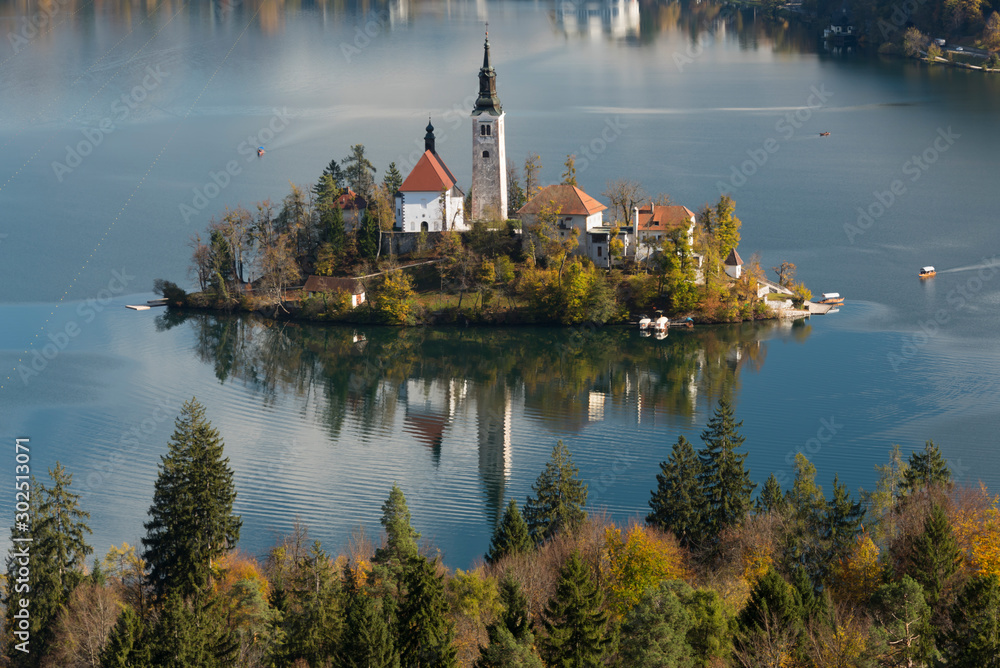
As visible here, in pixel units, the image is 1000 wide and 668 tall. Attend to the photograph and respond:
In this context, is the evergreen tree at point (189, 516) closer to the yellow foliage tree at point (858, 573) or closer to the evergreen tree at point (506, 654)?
the evergreen tree at point (506, 654)

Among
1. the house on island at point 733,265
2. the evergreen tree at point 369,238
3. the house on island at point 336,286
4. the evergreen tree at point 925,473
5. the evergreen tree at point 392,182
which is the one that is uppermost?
the evergreen tree at point 392,182

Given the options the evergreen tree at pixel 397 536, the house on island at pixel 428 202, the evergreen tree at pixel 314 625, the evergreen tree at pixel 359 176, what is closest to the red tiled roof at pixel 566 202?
the house on island at pixel 428 202

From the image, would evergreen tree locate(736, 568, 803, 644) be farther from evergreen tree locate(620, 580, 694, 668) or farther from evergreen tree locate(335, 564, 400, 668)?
evergreen tree locate(335, 564, 400, 668)

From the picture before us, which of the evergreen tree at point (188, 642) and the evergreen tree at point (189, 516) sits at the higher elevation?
the evergreen tree at point (189, 516)

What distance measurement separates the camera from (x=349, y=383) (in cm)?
6025

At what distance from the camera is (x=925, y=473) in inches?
1540

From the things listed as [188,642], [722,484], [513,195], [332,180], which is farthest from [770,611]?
[332,180]

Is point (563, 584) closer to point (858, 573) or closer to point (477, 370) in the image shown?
point (858, 573)

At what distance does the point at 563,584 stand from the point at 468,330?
34.5m

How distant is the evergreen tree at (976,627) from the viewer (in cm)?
2861

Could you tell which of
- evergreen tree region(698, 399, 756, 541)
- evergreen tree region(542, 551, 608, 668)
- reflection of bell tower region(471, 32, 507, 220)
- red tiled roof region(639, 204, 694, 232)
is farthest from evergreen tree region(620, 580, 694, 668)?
reflection of bell tower region(471, 32, 507, 220)

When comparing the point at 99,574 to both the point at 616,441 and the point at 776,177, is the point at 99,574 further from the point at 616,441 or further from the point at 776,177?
the point at 776,177

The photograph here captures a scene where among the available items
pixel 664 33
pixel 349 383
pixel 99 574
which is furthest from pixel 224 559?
pixel 664 33

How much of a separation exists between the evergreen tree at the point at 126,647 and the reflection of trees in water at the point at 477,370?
20011 millimetres
